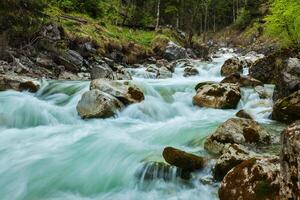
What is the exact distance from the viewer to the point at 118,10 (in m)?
34.4

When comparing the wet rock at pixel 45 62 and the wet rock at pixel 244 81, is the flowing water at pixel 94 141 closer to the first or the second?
the wet rock at pixel 244 81

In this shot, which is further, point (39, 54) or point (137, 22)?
point (137, 22)

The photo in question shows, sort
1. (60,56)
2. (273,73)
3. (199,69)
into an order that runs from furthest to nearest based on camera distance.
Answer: (199,69), (60,56), (273,73)

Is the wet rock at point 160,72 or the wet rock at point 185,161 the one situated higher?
the wet rock at point 160,72

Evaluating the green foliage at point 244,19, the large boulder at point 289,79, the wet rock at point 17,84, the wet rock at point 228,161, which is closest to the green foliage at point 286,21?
the large boulder at point 289,79

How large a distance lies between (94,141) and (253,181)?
17.6 feet

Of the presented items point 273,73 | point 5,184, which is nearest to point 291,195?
point 5,184

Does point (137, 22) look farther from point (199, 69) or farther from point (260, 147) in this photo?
point (260, 147)

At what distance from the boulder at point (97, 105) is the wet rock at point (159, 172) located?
15.0ft

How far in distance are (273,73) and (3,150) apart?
12533 millimetres

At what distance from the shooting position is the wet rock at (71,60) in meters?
18.9

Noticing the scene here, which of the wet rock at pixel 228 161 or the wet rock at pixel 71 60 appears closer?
the wet rock at pixel 228 161

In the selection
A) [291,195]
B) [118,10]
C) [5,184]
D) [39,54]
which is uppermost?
[118,10]

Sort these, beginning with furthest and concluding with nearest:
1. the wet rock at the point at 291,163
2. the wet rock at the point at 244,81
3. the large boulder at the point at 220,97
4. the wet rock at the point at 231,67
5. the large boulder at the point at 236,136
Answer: the wet rock at the point at 231,67 < the wet rock at the point at 244,81 < the large boulder at the point at 220,97 < the large boulder at the point at 236,136 < the wet rock at the point at 291,163
